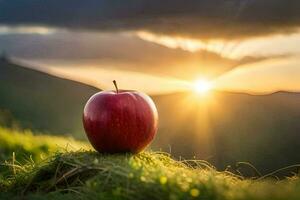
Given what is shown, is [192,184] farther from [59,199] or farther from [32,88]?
[32,88]

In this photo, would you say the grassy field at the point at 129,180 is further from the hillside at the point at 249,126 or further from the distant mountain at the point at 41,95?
the distant mountain at the point at 41,95

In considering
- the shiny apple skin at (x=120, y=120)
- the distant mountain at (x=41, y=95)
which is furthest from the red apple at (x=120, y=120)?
the distant mountain at (x=41, y=95)

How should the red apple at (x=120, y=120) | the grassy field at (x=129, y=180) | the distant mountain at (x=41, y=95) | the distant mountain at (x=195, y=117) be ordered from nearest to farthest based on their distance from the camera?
the grassy field at (x=129, y=180) < the red apple at (x=120, y=120) < the distant mountain at (x=195, y=117) < the distant mountain at (x=41, y=95)

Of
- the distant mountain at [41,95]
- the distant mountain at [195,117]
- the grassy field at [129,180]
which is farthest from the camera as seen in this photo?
the distant mountain at [41,95]

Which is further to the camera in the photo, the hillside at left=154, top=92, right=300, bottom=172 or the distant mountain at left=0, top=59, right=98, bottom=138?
the distant mountain at left=0, top=59, right=98, bottom=138

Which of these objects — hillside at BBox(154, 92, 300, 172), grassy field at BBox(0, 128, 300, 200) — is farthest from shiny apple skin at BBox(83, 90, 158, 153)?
hillside at BBox(154, 92, 300, 172)

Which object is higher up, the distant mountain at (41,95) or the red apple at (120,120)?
the red apple at (120,120)

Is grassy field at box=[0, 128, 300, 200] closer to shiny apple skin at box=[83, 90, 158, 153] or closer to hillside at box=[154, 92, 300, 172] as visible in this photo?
shiny apple skin at box=[83, 90, 158, 153]
